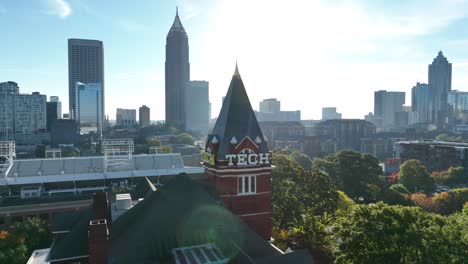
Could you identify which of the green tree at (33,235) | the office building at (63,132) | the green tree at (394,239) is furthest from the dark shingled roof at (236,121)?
the office building at (63,132)

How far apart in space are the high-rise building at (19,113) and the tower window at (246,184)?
604 feet

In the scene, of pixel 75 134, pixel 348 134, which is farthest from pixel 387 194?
pixel 75 134

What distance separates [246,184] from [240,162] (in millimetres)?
1945

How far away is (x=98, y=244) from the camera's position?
16.9 metres

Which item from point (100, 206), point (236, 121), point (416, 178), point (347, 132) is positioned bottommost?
point (416, 178)

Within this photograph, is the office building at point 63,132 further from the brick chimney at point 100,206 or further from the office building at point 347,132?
the brick chimney at point 100,206

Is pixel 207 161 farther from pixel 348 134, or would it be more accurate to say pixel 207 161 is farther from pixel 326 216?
pixel 348 134

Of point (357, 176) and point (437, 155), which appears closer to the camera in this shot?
point (357, 176)

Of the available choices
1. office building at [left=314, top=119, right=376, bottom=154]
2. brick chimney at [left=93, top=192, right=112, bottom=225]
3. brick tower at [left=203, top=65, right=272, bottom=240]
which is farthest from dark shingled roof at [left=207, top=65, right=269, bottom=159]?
office building at [left=314, top=119, right=376, bottom=154]

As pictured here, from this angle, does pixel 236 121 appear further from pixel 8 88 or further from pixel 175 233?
pixel 8 88

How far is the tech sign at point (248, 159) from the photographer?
2652 centimetres

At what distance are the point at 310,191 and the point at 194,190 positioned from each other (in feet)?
57.6

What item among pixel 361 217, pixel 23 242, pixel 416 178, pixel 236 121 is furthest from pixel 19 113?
pixel 361 217

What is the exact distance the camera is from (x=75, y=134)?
571 feet
